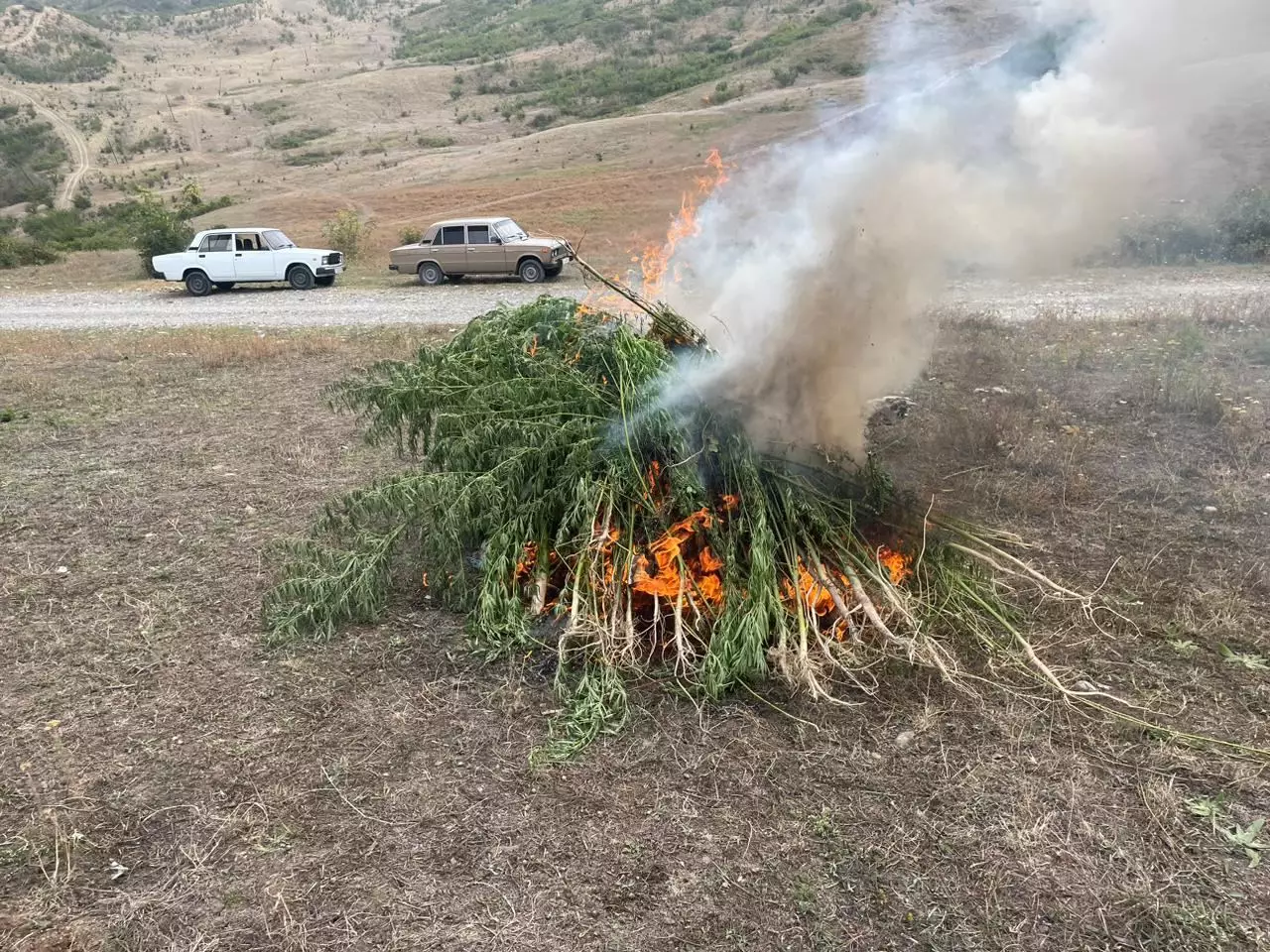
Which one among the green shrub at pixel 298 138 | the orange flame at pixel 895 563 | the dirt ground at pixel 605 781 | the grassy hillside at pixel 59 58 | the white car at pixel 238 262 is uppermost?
the grassy hillside at pixel 59 58

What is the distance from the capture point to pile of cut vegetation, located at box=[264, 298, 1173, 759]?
3736 millimetres

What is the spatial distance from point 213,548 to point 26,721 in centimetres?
175

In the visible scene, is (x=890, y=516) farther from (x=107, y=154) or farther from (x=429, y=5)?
(x=429, y=5)

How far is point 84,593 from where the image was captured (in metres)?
4.72

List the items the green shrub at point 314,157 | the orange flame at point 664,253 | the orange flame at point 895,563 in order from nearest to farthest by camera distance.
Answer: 1. the orange flame at point 895,563
2. the orange flame at point 664,253
3. the green shrub at point 314,157

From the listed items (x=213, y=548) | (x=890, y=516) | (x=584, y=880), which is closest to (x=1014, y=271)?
(x=890, y=516)

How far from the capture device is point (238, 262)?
18.7 meters

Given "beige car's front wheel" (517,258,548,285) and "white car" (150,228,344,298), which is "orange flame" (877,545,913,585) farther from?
"white car" (150,228,344,298)

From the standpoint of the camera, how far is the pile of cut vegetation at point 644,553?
374 cm

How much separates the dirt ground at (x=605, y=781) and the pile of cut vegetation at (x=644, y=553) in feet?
0.57

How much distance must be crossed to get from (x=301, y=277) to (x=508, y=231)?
478 centimetres

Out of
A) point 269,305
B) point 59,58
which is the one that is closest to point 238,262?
point 269,305

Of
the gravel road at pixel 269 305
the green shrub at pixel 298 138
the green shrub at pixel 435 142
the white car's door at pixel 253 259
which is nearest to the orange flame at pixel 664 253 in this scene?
the gravel road at pixel 269 305

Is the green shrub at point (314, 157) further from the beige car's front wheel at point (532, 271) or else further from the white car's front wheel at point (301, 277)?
the beige car's front wheel at point (532, 271)
